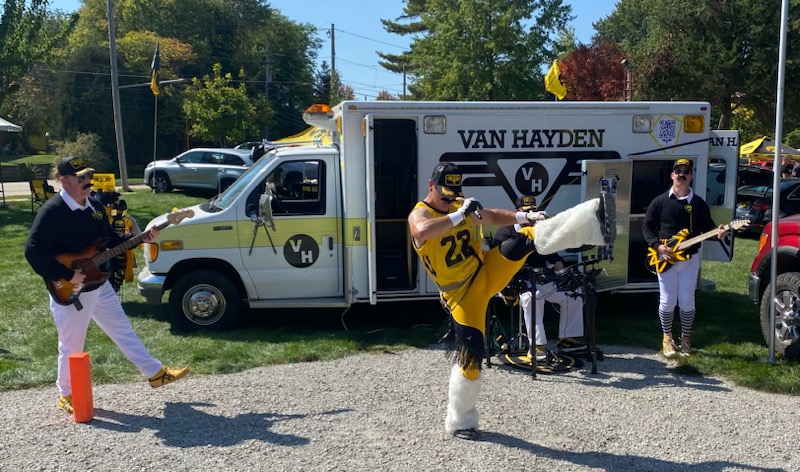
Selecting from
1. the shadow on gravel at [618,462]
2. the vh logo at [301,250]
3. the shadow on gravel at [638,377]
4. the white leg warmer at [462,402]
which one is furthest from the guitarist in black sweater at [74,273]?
the shadow on gravel at [638,377]

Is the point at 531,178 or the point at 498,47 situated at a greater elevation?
the point at 498,47

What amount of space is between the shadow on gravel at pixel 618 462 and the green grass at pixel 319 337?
1700 millimetres

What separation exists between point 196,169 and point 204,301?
15.5 metres

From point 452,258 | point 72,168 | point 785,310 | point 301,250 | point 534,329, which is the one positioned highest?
point 72,168

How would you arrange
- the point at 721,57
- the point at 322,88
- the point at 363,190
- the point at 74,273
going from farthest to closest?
the point at 322,88 → the point at 721,57 → the point at 363,190 → the point at 74,273

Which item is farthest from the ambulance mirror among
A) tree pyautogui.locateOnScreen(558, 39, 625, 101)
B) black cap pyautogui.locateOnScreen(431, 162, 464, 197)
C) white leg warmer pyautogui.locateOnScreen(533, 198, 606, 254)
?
tree pyautogui.locateOnScreen(558, 39, 625, 101)

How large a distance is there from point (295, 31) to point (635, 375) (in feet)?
174

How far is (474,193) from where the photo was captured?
733 centimetres

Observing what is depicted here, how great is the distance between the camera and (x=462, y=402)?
4.55 m

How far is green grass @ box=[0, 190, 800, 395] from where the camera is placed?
609 centimetres

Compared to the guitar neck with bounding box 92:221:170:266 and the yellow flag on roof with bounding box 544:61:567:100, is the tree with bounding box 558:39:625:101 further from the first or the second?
the guitar neck with bounding box 92:221:170:266

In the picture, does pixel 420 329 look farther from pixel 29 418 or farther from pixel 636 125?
pixel 29 418

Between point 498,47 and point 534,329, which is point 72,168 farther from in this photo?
point 498,47

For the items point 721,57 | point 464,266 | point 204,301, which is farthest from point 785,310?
point 721,57
